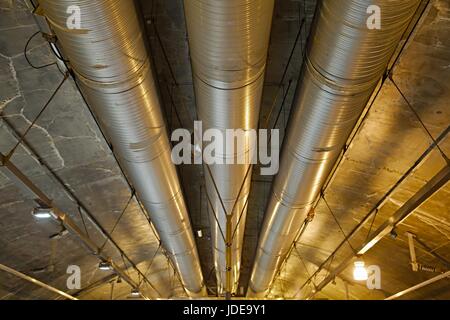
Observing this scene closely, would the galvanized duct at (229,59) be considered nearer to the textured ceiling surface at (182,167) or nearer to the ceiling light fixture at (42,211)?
the textured ceiling surface at (182,167)

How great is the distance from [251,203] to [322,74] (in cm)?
405

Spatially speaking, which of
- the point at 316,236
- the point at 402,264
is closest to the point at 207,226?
the point at 316,236

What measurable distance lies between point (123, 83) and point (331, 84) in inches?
52.5

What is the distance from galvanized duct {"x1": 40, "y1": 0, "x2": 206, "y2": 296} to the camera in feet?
6.17

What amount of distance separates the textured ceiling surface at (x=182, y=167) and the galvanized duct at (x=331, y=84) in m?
0.62

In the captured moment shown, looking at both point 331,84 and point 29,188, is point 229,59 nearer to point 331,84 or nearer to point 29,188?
point 331,84

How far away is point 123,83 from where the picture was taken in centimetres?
231

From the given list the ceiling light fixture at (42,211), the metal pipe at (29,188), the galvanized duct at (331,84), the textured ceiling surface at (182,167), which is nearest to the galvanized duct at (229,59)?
the galvanized duct at (331,84)

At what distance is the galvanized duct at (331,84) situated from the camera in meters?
1.84

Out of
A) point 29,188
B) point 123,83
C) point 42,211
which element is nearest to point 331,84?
point 123,83

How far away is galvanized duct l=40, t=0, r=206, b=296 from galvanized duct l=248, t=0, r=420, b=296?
1.10 meters

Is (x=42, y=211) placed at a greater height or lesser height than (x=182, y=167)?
lesser

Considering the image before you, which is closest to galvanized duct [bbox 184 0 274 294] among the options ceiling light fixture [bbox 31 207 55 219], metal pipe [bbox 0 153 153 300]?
metal pipe [bbox 0 153 153 300]

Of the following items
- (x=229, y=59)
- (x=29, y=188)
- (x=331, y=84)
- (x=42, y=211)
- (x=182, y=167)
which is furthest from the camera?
(x=182, y=167)
